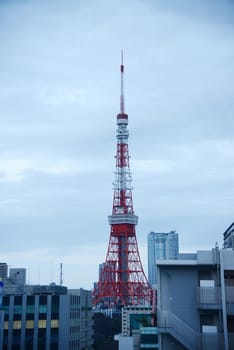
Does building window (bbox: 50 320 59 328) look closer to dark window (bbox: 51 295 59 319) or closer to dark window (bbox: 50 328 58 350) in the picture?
dark window (bbox: 50 328 58 350)

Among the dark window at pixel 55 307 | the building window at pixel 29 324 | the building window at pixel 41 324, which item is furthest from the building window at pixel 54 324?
the building window at pixel 29 324

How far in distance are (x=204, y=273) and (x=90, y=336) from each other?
2486 inches

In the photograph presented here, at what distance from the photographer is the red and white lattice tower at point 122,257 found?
6838cm

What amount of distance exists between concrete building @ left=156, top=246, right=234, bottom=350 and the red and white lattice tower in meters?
58.1

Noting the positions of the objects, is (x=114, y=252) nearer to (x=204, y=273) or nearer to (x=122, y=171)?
(x=122, y=171)

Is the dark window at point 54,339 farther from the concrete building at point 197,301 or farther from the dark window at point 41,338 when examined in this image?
the concrete building at point 197,301

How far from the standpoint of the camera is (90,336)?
68812 millimetres

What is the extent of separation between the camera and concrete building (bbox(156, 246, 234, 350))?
10266 mm

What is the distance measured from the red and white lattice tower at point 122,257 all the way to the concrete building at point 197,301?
58.1 metres

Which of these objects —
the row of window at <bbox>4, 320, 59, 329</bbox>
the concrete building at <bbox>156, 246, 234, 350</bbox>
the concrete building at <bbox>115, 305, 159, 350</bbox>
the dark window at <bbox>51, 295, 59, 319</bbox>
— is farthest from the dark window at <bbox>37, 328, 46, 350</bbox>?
the concrete building at <bbox>156, 246, 234, 350</bbox>

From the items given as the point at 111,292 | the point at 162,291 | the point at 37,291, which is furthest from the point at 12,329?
the point at 162,291

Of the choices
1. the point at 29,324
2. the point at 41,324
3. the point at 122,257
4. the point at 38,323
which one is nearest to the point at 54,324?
the point at 41,324

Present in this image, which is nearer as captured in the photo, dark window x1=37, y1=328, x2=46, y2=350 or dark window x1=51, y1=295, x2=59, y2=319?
dark window x1=37, y1=328, x2=46, y2=350

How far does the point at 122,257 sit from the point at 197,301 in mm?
60142
